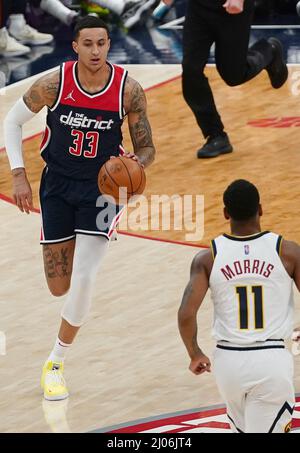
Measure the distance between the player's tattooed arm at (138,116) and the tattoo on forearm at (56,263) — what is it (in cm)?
72

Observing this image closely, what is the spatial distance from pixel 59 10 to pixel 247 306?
1280 centimetres

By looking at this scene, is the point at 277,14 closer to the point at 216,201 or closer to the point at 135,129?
the point at 216,201

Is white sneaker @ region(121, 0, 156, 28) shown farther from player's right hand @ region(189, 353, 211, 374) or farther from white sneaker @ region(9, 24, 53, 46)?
player's right hand @ region(189, 353, 211, 374)

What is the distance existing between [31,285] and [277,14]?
10047 millimetres

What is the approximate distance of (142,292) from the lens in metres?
9.78

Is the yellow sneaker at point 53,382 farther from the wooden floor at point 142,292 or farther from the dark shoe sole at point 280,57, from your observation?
the dark shoe sole at point 280,57

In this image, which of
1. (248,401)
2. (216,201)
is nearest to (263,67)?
(216,201)

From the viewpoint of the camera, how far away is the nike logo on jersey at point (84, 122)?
8180 mm

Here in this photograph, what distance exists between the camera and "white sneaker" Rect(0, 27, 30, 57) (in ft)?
57.5

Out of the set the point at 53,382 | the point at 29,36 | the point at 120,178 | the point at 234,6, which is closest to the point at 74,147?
the point at 120,178

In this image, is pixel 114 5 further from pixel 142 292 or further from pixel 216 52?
pixel 142 292

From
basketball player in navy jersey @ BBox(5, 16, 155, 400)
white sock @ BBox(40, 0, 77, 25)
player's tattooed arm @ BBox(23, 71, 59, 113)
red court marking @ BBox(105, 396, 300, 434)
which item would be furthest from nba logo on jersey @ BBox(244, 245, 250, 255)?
white sock @ BBox(40, 0, 77, 25)
